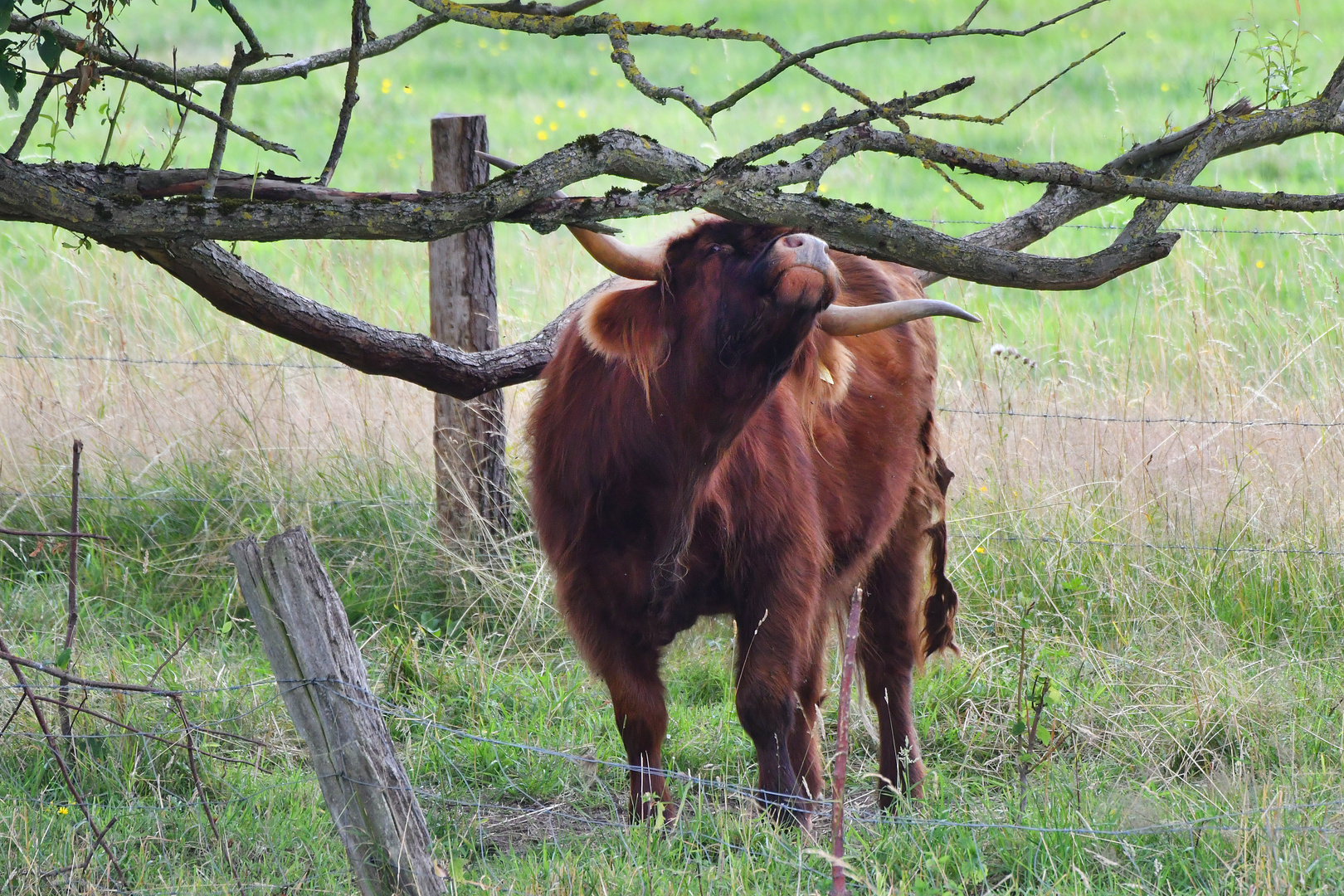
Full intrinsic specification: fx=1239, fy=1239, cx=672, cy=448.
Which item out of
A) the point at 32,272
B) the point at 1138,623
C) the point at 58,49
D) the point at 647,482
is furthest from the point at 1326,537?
the point at 32,272

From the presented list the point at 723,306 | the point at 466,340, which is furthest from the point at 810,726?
the point at 466,340

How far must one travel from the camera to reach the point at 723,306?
3223mm

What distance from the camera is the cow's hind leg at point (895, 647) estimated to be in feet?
13.0

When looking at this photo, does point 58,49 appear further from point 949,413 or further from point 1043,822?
point 949,413

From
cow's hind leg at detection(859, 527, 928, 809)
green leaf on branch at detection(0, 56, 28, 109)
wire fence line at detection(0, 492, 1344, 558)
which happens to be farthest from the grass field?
green leaf on branch at detection(0, 56, 28, 109)

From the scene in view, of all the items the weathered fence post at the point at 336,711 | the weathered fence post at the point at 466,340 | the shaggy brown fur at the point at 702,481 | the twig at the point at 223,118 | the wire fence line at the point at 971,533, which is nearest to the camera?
the twig at the point at 223,118

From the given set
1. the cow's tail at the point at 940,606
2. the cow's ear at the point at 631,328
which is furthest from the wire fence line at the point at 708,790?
the cow's ear at the point at 631,328

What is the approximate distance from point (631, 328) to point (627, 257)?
21cm

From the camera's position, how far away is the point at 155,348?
648 cm

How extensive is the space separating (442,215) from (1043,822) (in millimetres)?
2093

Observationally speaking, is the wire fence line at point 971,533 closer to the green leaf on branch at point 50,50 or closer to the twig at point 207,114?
the twig at point 207,114

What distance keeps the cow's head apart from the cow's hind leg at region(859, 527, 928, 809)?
1.29m

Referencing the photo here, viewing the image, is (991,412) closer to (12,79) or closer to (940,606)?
(940,606)

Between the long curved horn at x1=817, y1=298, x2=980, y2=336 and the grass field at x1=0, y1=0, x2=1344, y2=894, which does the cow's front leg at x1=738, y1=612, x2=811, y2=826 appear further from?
the long curved horn at x1=817, y1=298, x2=980, y2=336
